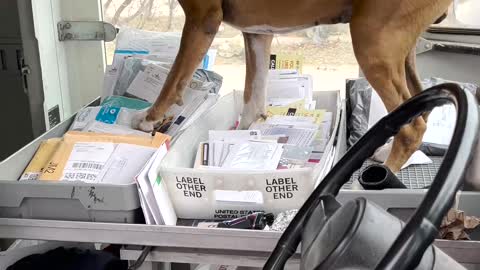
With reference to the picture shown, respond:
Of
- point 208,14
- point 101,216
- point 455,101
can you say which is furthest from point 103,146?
point 455,101

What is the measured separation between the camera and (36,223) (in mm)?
1161

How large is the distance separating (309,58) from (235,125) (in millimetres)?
467

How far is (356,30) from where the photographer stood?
4.15ft

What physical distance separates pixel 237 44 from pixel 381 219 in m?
1.53

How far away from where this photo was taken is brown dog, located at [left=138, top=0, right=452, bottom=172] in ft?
4.07

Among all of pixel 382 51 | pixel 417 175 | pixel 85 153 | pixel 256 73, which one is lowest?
pixel 417 175

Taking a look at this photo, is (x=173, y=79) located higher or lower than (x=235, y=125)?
higher

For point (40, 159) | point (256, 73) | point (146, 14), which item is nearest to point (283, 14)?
point (256, 73)

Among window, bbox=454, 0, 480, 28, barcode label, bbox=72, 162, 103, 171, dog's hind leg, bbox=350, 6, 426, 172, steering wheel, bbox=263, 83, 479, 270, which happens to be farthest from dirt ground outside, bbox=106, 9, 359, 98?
steering wheel, bbox=263, 83, 479, 270

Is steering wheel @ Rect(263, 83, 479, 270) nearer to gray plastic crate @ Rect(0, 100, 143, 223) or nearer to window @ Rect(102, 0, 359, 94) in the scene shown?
gray plastic crate @ Rect(0, 100, 143, 223)

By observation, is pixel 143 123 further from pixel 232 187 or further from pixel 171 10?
pixel 171 10

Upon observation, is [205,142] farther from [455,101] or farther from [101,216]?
[455,101]

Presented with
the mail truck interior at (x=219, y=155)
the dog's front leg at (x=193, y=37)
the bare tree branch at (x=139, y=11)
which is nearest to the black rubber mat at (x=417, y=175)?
the mail truck interior at (x=219, y=155)

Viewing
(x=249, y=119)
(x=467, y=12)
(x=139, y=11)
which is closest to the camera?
(x=249, y=119)
